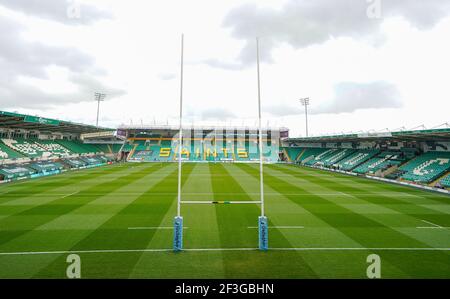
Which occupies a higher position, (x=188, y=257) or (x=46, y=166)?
(x=46, y=166)

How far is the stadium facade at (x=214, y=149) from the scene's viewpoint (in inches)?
1193

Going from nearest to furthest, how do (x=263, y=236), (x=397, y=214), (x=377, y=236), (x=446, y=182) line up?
(x=263, y=236), (x=377, y=236), (x=397, y=214), (x=446, y=182)

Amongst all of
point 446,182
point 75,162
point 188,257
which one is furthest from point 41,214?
point 75,162

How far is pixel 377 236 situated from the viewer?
11086 mm

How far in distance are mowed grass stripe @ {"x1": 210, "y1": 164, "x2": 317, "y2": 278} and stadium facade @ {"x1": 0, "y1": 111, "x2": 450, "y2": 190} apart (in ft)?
15.0

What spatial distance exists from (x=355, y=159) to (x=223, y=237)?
131 feet

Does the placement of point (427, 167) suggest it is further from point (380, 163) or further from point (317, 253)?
point (317, 253)

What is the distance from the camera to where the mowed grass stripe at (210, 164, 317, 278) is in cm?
772

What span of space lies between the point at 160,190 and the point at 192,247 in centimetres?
1410

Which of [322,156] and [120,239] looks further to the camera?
[322,156]

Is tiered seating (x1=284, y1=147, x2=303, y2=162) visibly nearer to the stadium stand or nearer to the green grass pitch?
the stadium stand

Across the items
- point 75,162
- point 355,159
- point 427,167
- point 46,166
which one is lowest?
point 46,166

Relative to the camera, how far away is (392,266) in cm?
820

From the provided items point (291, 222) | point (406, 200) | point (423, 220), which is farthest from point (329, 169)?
point (291, 222)
